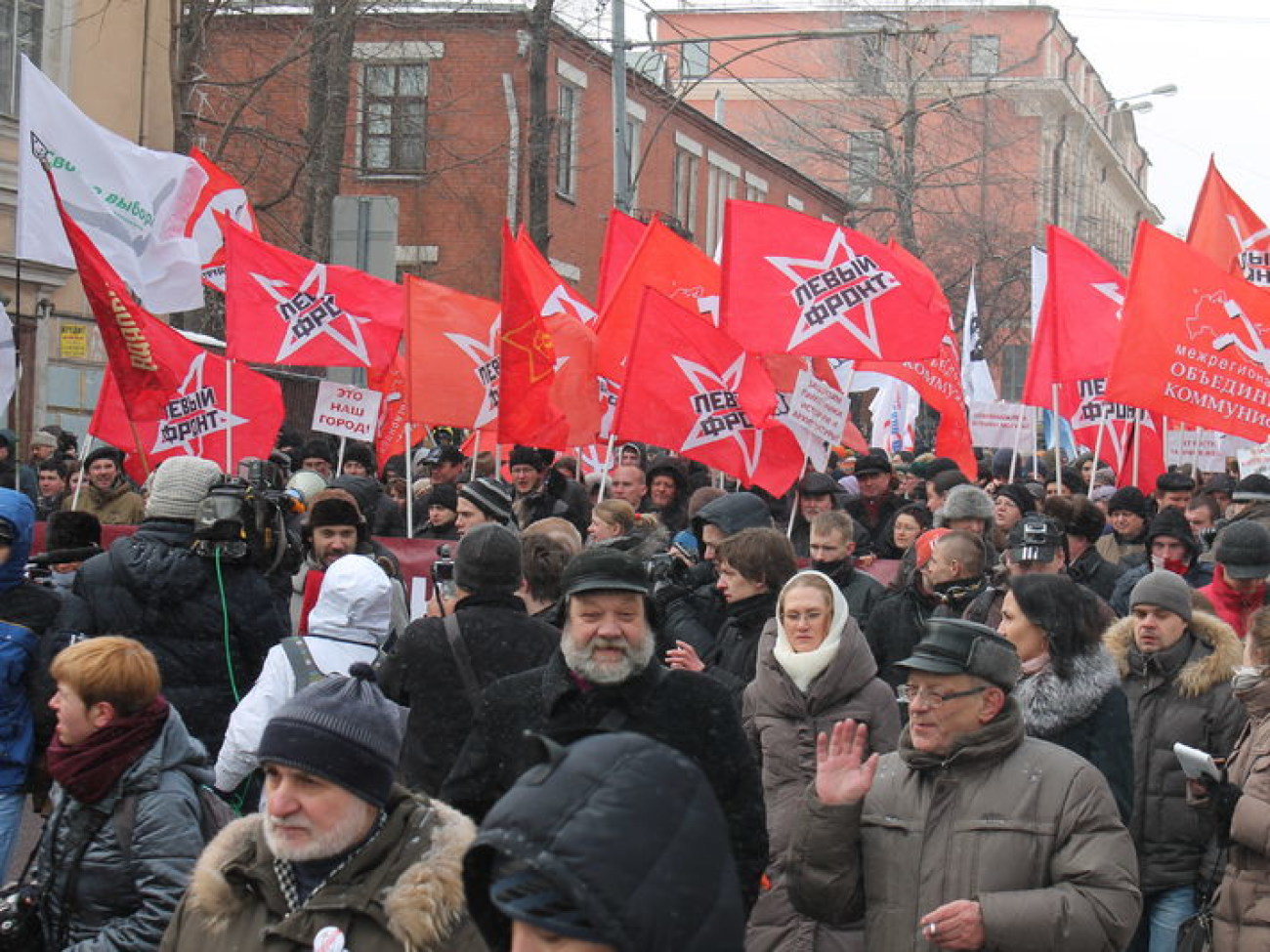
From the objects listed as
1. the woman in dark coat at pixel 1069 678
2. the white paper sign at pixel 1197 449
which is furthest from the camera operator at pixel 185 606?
the white paper sign at pixel 1197 449

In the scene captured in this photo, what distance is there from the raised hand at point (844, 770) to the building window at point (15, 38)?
18116 mm

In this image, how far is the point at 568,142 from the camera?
106 ft

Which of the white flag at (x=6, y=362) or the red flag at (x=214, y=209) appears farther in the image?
the red flag at (x=214, y=209)

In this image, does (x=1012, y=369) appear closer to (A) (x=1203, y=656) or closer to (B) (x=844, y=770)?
(A) (x=1203, y=656)

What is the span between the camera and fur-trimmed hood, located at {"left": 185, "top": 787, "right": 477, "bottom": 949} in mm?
3293

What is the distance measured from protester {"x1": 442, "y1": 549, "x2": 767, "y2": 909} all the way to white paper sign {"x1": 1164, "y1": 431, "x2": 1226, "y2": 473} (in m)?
10.8

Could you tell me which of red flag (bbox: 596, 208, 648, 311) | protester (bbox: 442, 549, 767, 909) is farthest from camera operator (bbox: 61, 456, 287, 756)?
red flag (bbox: 596, 208, 648, 311)

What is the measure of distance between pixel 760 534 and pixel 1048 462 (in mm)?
13629

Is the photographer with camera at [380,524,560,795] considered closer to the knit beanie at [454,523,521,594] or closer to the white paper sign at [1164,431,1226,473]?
the knit beanie at [454,523,521,594]

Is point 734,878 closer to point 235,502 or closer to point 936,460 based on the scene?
point 235,502

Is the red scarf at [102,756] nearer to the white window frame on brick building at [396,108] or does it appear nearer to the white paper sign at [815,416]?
the white paper sign at [815,416]

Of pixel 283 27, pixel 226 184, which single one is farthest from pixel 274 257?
pixel 283 27

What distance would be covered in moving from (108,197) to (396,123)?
821 inches

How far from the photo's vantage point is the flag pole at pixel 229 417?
11539 millimetres
